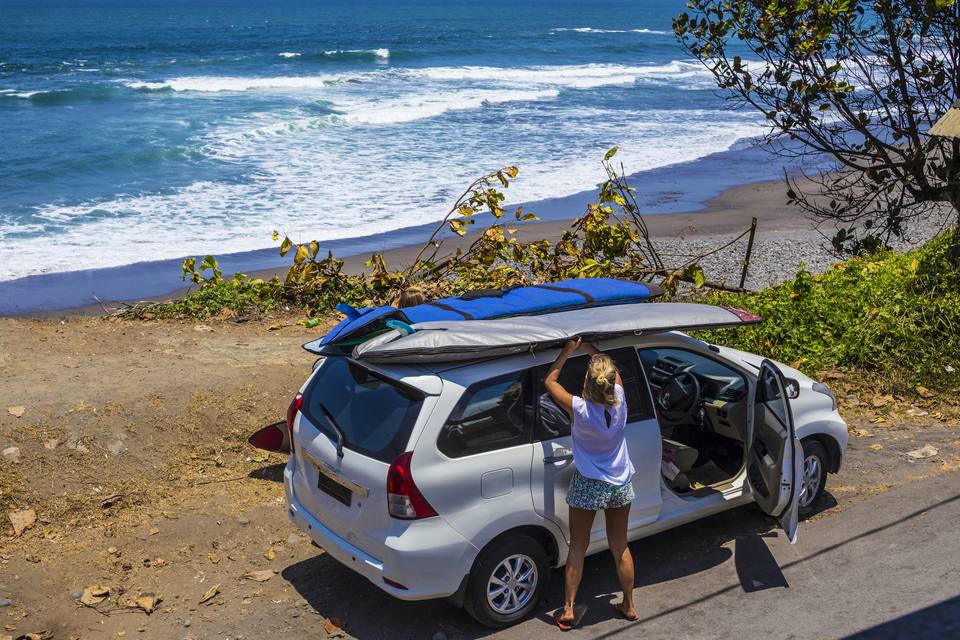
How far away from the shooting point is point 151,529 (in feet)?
22.2

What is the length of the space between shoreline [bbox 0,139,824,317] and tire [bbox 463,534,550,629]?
10390 millimetres

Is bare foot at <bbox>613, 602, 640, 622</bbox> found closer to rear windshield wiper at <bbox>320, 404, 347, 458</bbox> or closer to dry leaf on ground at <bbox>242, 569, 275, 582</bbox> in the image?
rear windshield wiper at <bbox>320, 404, 347, 458</bbox>

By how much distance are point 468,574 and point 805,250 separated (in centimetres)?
1339

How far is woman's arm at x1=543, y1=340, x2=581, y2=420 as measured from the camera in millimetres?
5367

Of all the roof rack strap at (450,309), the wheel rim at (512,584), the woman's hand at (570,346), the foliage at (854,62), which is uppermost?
the foliage at (854,62)

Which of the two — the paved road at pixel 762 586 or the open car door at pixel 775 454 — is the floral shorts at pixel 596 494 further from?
the open car door at pixel 775 454

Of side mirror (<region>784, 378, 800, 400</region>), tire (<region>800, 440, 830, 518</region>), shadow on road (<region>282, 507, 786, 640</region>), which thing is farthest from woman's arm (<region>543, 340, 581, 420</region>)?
tire (<region>800, 440, 830, 518</region>)

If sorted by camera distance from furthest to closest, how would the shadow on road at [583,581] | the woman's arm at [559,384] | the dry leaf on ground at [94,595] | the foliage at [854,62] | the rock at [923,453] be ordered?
the foliage at [854,62] → the rock at [923,453] → the dry leaf on ground at [94,595] → the shadow on road at [583,581] → the woman's arm at [559,384]

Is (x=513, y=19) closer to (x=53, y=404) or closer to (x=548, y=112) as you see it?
(x=548, y=112)

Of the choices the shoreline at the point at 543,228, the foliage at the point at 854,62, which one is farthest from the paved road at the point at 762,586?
the shoreline at the point at 543,228

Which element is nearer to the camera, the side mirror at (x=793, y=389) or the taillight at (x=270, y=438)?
the side mirror at (x=793, y=389)

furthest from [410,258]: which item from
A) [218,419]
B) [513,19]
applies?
[513,19]

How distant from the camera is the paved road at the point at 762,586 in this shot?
553 centimetres

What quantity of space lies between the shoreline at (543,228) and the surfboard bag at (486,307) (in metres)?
9.31
